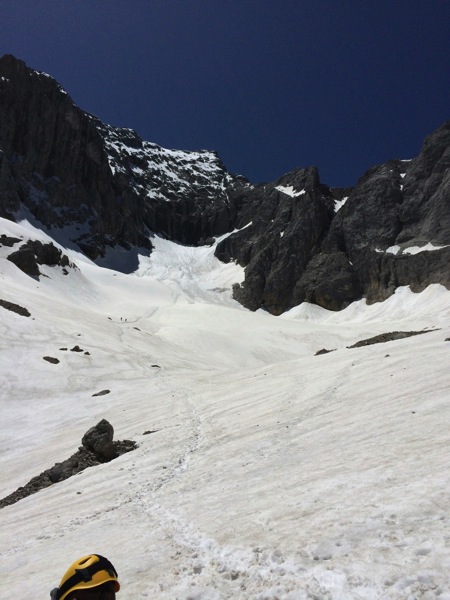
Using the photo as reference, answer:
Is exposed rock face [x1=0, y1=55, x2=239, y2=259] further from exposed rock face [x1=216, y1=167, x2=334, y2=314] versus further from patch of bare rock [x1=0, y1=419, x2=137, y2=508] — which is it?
patch of bare rock [x1=0, y1=419, x2=137, y2=508]

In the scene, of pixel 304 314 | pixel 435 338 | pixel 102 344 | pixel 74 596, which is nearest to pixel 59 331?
pixel 102 344

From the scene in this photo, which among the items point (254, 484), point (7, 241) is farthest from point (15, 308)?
point (254, 484)

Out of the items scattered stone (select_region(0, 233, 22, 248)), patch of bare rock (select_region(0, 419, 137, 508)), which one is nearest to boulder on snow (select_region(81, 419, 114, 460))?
patch of bare rock (select_region(0, 419, 137, 508))

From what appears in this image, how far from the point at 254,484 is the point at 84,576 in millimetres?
4964

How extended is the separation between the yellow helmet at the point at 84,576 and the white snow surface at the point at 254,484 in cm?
140

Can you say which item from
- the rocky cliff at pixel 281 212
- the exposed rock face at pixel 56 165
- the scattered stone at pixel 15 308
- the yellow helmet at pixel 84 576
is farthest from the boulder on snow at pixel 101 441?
the exposed rock face at pixel 56 165

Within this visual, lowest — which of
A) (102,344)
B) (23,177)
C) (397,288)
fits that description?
(102,344)

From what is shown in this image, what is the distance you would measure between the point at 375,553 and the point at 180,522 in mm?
3663

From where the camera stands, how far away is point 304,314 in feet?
418

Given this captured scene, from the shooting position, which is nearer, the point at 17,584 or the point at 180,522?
the point at 17,584

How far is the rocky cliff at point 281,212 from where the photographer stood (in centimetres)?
12369

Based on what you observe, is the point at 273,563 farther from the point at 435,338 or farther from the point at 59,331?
the point at 59,331

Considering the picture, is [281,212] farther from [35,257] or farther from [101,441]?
[101,441]

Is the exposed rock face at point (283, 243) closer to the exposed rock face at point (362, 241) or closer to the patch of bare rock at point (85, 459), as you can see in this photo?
the exposed rock face at point (362, 241)
